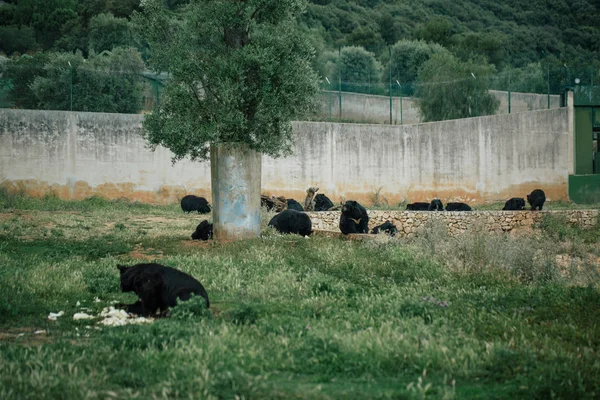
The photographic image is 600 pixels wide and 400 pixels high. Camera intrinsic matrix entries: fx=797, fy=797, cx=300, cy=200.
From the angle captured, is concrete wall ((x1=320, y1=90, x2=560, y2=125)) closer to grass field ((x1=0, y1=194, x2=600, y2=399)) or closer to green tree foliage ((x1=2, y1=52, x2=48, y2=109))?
green tree foliage ((x1=2, y1=52, x2=48, y2=109))

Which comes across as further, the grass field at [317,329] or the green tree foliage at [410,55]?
the green tree foliage at [410,55]

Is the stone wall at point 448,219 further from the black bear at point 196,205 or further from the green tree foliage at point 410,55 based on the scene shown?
the green tree foliage at point 410,55

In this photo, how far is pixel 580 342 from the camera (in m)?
8.30

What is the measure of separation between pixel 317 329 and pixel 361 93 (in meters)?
35.5

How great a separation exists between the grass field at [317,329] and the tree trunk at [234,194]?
290 centimetres

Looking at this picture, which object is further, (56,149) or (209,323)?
(56,149)

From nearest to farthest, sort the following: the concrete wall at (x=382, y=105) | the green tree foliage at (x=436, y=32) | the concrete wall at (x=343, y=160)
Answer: the concrete wall at (x=343, y=160), the concrete wall at (x=382, y=105), the green tree foliage at (x=436, y=32)

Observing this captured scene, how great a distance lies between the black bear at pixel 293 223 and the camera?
2183 centimetres

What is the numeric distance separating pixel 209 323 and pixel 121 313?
177 cm

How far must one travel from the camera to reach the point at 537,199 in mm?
34812

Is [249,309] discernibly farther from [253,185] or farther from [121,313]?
[253,185]

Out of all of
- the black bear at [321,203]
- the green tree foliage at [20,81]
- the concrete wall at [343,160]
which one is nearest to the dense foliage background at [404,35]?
the concrete wall at [343,160]

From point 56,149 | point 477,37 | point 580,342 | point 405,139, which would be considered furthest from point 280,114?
point 477,37

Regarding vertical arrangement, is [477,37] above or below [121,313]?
above
